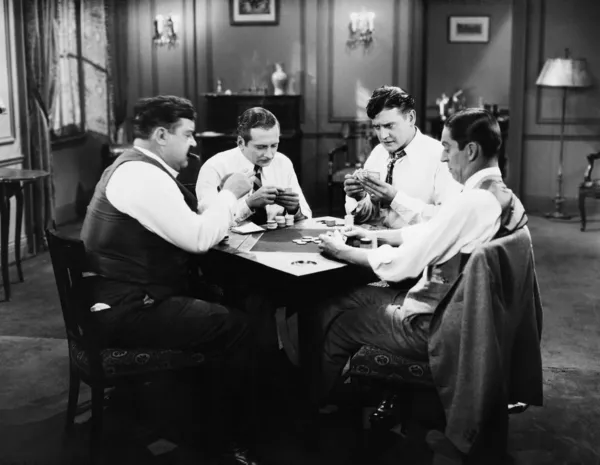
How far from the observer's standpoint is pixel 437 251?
2.53 m

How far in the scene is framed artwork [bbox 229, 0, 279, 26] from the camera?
8.38 meters

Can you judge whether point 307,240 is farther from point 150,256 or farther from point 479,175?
point 479,175

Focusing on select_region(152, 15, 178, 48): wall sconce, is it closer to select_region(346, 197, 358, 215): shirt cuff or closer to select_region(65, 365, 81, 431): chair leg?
select_region(346, 197, 358, 215): shirt cuff

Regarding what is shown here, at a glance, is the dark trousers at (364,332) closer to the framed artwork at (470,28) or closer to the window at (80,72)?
the window at (80,72)

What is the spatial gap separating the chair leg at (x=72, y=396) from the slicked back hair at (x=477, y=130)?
1634 millimetres

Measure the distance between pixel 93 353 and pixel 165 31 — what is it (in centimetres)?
649

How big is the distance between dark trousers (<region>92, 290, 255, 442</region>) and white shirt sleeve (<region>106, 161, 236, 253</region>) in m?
0.23

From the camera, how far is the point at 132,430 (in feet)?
10.0

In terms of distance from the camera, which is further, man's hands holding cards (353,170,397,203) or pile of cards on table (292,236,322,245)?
man's hands holding cards (353,170,397,203)

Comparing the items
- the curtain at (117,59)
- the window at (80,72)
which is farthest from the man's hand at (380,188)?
the curtain at (117,59)

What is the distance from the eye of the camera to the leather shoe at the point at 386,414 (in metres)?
2.88

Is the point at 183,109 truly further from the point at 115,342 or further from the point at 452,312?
the point at 452,312

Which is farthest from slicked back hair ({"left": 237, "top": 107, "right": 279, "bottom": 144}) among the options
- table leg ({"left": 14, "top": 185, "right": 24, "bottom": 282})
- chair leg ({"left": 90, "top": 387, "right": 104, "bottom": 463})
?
table leg ({"left": 14, "top": 185, "right": 24, "bottom": 282})

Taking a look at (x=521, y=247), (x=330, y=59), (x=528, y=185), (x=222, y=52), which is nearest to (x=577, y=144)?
(x=528, y=185)
